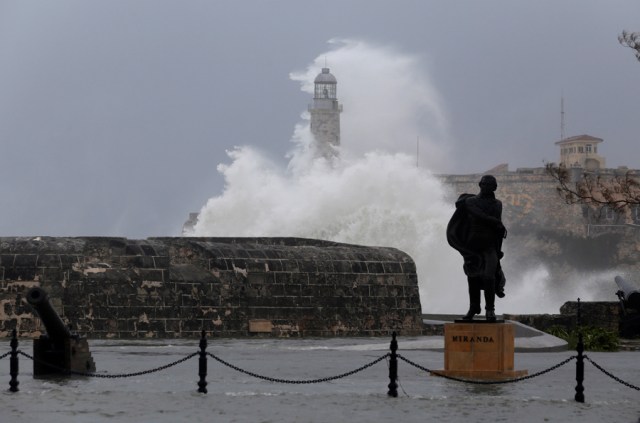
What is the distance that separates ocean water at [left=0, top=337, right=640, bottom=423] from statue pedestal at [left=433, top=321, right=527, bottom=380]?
285mm

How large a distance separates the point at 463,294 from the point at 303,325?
1375 inches

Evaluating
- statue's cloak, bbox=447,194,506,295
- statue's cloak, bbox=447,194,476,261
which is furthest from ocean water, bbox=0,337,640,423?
statue's cloak, bbox=447,194,476,261

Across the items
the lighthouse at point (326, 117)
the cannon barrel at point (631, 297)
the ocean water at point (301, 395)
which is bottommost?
the ocean water at point (301, 395)

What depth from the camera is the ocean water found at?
14438mm

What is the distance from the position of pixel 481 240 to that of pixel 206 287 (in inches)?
334

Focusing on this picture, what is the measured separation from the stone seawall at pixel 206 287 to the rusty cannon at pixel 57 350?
7231mm

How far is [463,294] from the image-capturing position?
202 ft

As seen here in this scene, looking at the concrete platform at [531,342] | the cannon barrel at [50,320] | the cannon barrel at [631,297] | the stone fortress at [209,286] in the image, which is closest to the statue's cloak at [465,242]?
the cannon barrel at [50,320]

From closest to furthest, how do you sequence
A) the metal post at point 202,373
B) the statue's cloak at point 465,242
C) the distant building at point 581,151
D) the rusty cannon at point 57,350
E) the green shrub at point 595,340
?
the metal post at point 202,373 → the rusty cannon at point 57,350 → the statue's cloak at point 465,242 → the green shrub at point 595,340 → the distant building at point 581,151

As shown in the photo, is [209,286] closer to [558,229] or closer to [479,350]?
[479,350]


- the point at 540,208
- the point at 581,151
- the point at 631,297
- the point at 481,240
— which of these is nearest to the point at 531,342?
the point at 481,240

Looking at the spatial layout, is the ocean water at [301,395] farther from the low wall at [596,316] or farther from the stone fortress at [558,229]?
the stone fortress at [558,229]

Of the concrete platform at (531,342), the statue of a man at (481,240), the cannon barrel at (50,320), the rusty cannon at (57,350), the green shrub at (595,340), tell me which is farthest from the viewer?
the green shrub at (595,340)

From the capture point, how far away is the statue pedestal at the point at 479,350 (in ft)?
59.6
